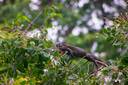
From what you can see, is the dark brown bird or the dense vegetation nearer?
the dense vegetation

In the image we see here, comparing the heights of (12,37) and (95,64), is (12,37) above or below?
above

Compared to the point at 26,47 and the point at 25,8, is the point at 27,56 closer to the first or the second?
the point at 26,47

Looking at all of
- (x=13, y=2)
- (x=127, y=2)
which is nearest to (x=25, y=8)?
(x=13, y=2)

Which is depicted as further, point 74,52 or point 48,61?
point 74,52

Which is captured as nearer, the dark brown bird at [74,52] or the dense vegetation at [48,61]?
the dense vegetation at [48,61]

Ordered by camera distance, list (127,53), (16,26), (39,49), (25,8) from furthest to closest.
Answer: (25,8) < (16,26) < (39,49) < (127,53)

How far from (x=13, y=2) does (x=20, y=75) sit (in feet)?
24.5

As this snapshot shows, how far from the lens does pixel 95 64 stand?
11.6ft

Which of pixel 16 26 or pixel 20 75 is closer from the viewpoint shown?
pixel 20 75

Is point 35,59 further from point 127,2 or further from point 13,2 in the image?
point 13,2

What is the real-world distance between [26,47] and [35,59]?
100 mm

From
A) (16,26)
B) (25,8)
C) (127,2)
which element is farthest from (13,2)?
(127,2)

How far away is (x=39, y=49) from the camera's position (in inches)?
133

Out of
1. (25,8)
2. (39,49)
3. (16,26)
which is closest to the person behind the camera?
(39,49)
